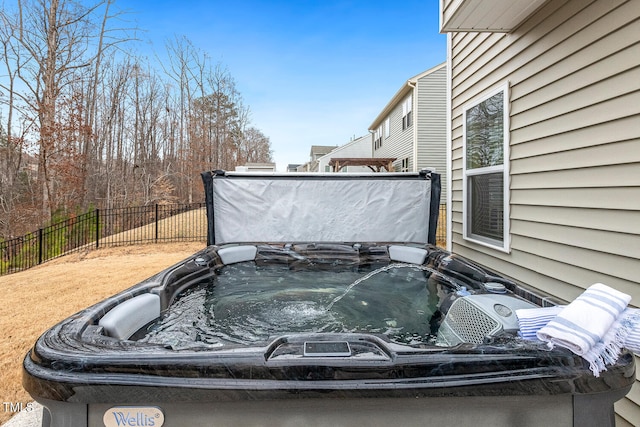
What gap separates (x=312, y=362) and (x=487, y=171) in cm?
267

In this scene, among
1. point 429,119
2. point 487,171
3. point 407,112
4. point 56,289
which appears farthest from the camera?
point 407,112

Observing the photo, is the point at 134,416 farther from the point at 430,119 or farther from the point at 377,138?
the point at 377,138

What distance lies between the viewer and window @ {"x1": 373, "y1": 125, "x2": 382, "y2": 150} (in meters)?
16.0

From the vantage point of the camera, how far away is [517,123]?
260 cm

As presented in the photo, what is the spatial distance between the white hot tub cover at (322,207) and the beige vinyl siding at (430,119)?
712 cm

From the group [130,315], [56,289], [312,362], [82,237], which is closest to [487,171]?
[312,362]

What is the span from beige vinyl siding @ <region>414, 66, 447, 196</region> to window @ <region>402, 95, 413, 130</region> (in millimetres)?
684

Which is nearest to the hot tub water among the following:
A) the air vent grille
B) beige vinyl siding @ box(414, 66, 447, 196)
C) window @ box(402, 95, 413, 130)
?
the air vent grille

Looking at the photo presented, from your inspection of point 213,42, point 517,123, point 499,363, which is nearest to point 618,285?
point 499,363

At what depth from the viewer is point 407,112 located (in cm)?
1197

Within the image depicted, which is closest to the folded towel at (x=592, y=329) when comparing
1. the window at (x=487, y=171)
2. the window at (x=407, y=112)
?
the window at (x=487, y=171)

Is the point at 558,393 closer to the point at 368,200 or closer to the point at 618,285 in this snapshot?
the point at 618,285

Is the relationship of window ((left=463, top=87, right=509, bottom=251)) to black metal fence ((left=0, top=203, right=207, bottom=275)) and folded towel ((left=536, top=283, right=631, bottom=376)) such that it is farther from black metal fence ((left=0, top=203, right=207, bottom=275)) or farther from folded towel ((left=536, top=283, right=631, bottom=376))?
black metal fence ((left=0, top=203, right=207, bottom=275))

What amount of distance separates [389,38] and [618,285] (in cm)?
1285
